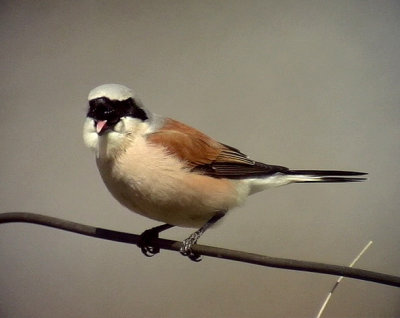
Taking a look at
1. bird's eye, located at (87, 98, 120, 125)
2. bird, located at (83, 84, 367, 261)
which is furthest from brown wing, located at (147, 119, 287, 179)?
bird's eye, located at (87, 98, 120, 125)

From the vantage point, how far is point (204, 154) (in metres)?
0.95

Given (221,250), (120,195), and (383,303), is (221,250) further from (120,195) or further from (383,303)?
(383,303)

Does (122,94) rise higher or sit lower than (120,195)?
higher

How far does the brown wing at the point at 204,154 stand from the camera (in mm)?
895

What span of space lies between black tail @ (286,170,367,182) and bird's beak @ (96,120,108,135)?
0.45m

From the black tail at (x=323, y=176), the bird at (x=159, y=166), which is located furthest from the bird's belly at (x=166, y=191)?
the black tail at (x=323, y=176)

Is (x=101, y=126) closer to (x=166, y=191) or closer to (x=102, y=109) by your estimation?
(x=102, y=109)

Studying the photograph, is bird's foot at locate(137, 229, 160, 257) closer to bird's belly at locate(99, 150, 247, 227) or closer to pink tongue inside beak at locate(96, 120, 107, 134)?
bird's belly at locate(99, 150, 247, 227)

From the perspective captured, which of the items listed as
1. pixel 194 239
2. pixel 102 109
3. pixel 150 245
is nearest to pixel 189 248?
pixel 194 239

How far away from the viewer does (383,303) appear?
4.51 feet

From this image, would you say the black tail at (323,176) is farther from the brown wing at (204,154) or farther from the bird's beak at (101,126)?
the bird's beak at (101,126)

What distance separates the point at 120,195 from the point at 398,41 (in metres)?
1.00

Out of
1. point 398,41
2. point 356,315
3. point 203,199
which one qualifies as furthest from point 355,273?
point 398,41

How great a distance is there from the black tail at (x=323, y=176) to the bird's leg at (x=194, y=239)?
0.65ft
